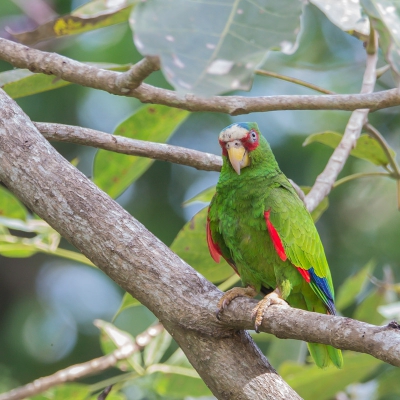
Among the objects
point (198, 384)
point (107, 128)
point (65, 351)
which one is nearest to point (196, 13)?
point (198, 384)

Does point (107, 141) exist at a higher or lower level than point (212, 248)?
higher

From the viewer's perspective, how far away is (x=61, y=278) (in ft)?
22.9

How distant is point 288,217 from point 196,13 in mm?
1539

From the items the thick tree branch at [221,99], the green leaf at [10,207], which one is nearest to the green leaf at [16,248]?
the green leaf at [10,207]

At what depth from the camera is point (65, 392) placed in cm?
256

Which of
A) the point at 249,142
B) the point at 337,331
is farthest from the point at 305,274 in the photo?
the point at 337,331

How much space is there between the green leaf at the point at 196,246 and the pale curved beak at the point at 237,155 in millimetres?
275

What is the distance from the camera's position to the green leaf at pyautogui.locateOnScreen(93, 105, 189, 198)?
8.49 ft

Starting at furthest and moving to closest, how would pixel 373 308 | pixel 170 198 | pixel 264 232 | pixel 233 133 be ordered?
1. pixel 170 198
2. pixel 373 308
3. pixel 233 133
4. pixel 264 232

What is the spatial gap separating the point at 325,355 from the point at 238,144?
104 centimetres

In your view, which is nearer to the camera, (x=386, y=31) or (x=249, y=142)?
(x=386, y=31)

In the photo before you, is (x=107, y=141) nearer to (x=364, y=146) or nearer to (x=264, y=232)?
(x=264, y=232)

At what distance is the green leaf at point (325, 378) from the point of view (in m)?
2.55

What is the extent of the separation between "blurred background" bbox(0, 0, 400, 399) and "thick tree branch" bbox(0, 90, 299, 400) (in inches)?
163
